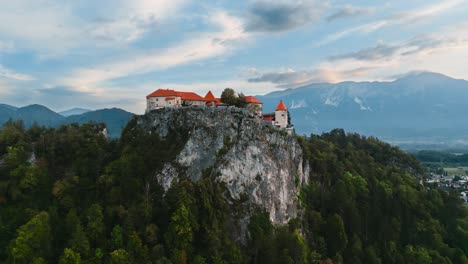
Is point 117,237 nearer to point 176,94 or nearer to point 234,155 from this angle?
point 234,155

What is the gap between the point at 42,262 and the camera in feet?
147

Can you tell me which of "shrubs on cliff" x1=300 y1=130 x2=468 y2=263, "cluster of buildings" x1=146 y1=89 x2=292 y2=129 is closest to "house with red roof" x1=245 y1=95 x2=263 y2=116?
"cluster of buildings" x1=146 y1=89 x2=292 y2=129

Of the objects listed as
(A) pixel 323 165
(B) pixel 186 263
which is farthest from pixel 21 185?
(A) pixel 323 165

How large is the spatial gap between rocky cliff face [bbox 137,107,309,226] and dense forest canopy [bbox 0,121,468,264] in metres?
2.00

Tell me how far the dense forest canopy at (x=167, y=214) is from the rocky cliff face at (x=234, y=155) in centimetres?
200

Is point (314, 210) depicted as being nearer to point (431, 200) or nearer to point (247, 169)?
point (247, 169)

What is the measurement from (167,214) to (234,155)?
15.4m

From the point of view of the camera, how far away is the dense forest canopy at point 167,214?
48.6m

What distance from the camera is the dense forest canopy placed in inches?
1912

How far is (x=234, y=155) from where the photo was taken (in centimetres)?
5919

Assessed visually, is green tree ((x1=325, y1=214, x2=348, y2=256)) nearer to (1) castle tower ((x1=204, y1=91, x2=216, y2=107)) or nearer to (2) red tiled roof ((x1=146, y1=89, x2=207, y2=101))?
(1) castle tower ((x1=204, y1=91, x2=216, y2=107))

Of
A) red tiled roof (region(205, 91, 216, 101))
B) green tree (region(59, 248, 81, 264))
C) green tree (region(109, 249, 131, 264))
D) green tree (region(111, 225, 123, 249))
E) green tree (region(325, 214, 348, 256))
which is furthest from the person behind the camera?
red tiled roof (region(205, 91, 216, 101))

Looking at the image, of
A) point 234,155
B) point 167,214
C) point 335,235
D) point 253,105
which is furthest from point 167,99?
point 335,235

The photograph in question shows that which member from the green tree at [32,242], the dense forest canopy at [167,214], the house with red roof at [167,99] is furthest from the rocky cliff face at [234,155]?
the green tree at [32,242]
